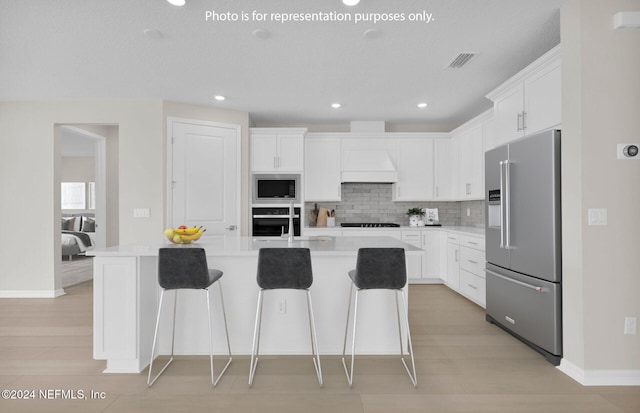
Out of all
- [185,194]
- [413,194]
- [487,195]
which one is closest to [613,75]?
[487,195]

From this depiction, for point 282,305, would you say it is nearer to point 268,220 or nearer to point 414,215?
point 268,220

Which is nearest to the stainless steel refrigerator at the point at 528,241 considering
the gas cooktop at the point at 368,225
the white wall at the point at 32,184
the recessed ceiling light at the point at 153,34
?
the gas cooktop at the point at 368,225

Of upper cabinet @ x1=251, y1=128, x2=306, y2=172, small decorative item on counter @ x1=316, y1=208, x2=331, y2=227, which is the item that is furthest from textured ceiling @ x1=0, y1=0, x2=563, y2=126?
small decorative item on counter @ x1=316, y1=208, x2=331, y2=227

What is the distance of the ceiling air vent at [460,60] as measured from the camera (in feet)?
10.7

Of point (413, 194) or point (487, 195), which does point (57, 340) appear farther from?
point (413, 194)

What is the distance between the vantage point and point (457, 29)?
9.14ft

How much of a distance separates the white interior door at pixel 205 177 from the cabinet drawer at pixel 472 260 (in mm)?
3188

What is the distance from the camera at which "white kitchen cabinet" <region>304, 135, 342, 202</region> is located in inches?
218

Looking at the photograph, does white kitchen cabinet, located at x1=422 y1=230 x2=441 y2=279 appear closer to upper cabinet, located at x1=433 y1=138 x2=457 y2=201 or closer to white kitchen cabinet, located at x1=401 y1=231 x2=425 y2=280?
white kitchen cabinet, located at x1=401 y1=231 x2=425 y2=280

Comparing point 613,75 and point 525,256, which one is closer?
point 613,75

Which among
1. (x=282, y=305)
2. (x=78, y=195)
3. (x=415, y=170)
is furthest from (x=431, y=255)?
(x=78, y=195)

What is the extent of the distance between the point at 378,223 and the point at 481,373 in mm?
3375

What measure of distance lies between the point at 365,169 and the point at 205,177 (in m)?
2.44

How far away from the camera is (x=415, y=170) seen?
5.62m
